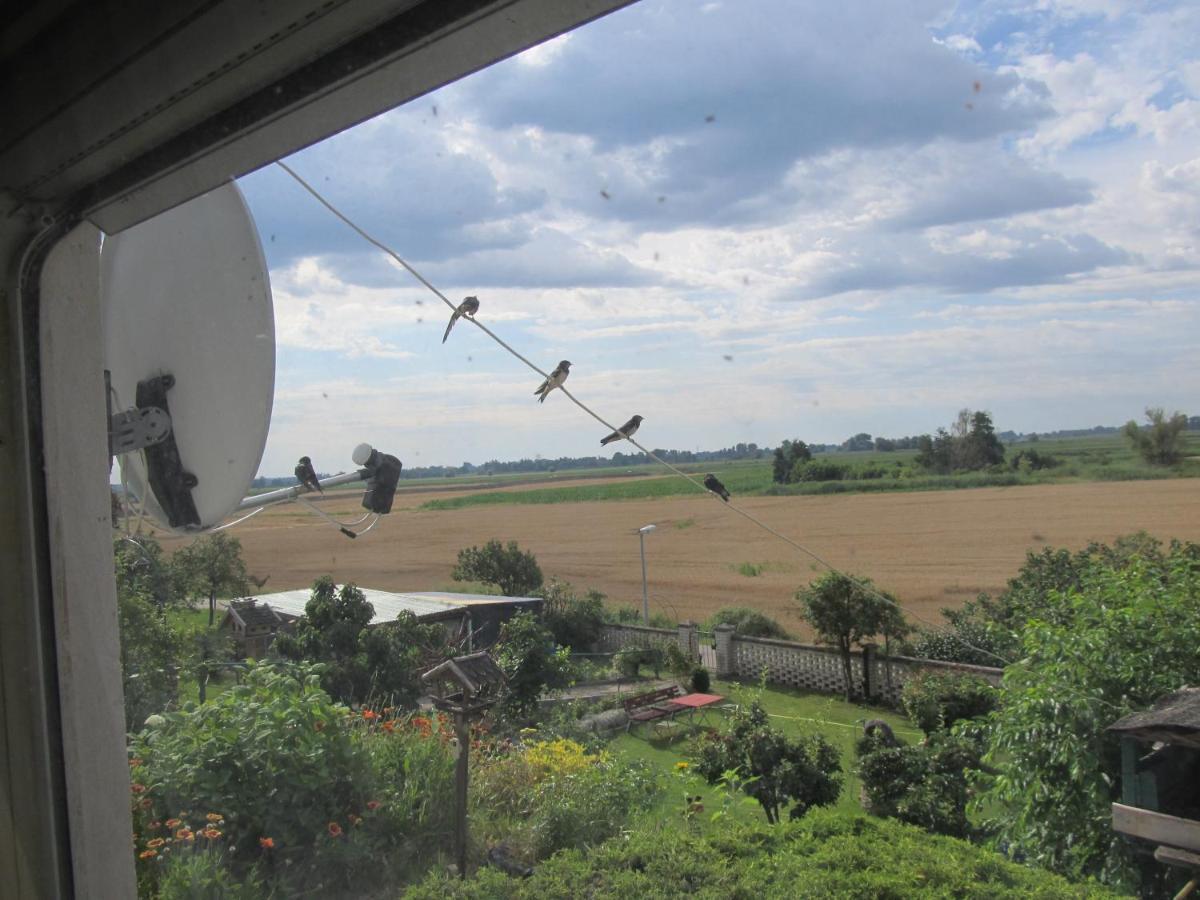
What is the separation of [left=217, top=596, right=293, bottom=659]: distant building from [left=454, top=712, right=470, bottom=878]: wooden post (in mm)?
2635

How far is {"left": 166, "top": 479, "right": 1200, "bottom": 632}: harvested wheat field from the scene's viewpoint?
21.7ft

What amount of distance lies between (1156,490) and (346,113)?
25.6 feet

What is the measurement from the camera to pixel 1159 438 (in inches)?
222

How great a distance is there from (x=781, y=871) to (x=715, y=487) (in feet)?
2.63

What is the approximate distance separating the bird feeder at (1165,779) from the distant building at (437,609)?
3819 millimetres

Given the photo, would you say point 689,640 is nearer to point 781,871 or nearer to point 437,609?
point 437,609

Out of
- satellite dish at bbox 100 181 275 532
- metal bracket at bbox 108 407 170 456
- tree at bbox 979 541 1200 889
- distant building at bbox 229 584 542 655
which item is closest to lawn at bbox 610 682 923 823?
tree at bbox 979 541 1200 889

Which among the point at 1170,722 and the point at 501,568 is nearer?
the point at 1170,722

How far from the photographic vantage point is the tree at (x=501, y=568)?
9727 mm

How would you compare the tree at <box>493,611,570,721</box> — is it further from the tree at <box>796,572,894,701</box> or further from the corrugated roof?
the tree at <box>796,572,894,701</box>

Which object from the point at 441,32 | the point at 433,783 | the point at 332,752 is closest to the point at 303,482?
the point at 332,752

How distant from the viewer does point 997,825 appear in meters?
2.52

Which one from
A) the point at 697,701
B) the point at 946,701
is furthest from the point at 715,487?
the point at 697,701

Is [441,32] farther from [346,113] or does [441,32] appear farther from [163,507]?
[163,507]
